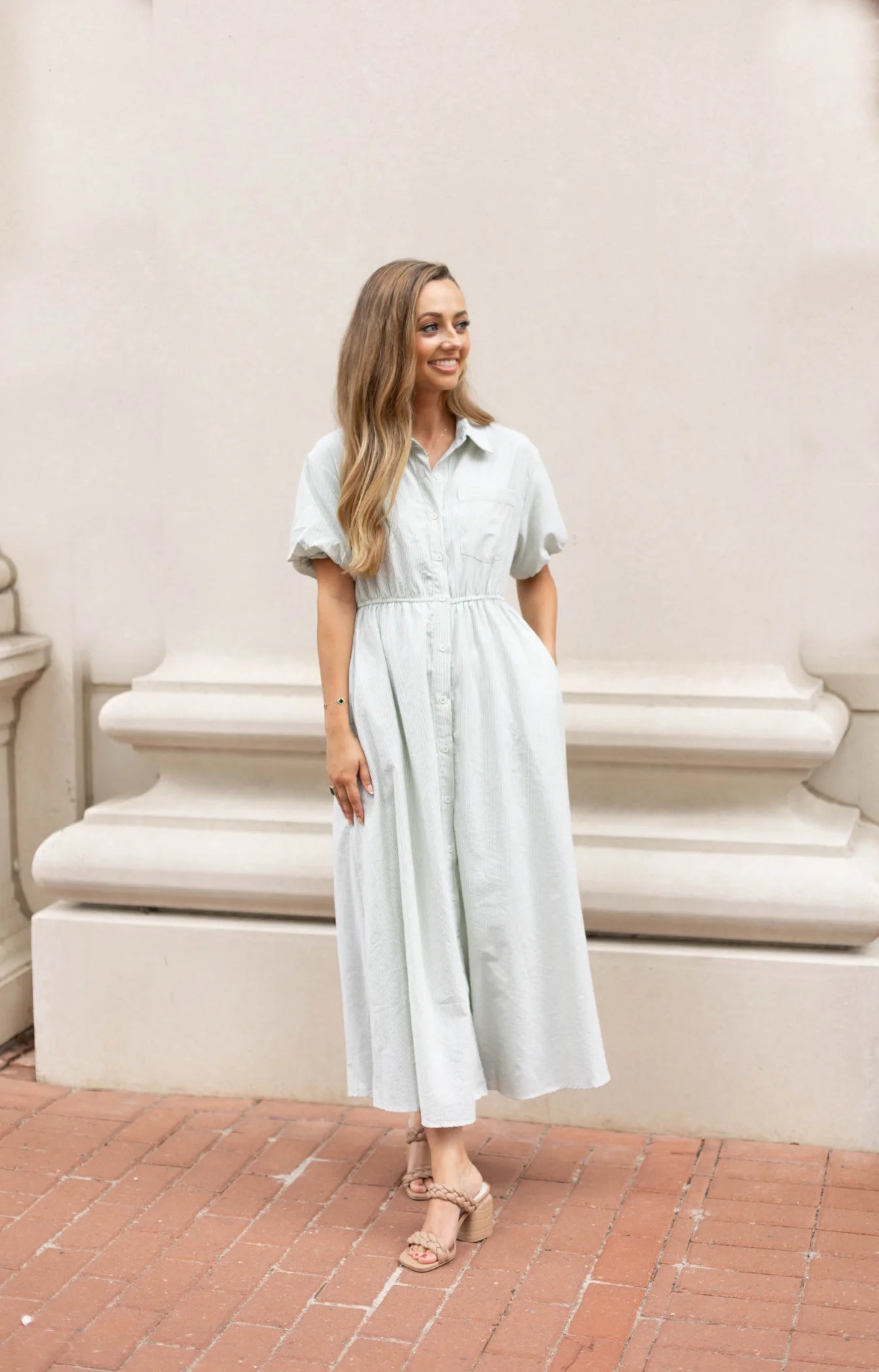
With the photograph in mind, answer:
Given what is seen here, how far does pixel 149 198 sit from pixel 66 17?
22.4 inches

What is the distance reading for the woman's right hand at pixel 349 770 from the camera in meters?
3.39

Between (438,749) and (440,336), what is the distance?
0.87 meters

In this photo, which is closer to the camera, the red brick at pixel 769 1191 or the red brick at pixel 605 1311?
the red brick at pixel 605 1311

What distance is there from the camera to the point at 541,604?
3660 mm

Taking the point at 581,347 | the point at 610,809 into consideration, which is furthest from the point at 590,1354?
the point at 581,347

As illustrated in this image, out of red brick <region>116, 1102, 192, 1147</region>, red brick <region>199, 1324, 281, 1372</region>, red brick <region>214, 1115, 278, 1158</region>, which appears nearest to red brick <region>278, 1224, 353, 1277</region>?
red brick <region>199, 1324, 281, 1372</region>

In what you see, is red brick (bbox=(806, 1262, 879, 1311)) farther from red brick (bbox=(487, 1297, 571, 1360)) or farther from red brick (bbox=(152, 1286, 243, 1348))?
red brick (bbox=(487, 1297, 571, 1360))

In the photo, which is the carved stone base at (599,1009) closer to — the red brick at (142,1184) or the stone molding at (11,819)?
the stone molding at (11,819)

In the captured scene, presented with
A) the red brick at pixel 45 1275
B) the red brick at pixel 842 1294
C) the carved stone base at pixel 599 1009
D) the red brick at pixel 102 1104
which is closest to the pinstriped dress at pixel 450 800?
the carved stone base at pixel 599 1009

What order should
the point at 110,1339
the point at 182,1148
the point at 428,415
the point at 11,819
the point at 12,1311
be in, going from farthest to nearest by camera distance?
the point at 11,819
the point at 182,1148
the point at 428,415
the point at 12,1311
the point at 110,1339

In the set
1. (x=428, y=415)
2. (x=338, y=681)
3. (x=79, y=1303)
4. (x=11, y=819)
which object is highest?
(x=428, y=415)

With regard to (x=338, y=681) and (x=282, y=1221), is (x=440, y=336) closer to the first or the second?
(x=338, y=681)

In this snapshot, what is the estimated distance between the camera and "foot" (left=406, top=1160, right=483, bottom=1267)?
3271mm

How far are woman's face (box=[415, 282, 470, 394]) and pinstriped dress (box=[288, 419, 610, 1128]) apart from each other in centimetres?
14
